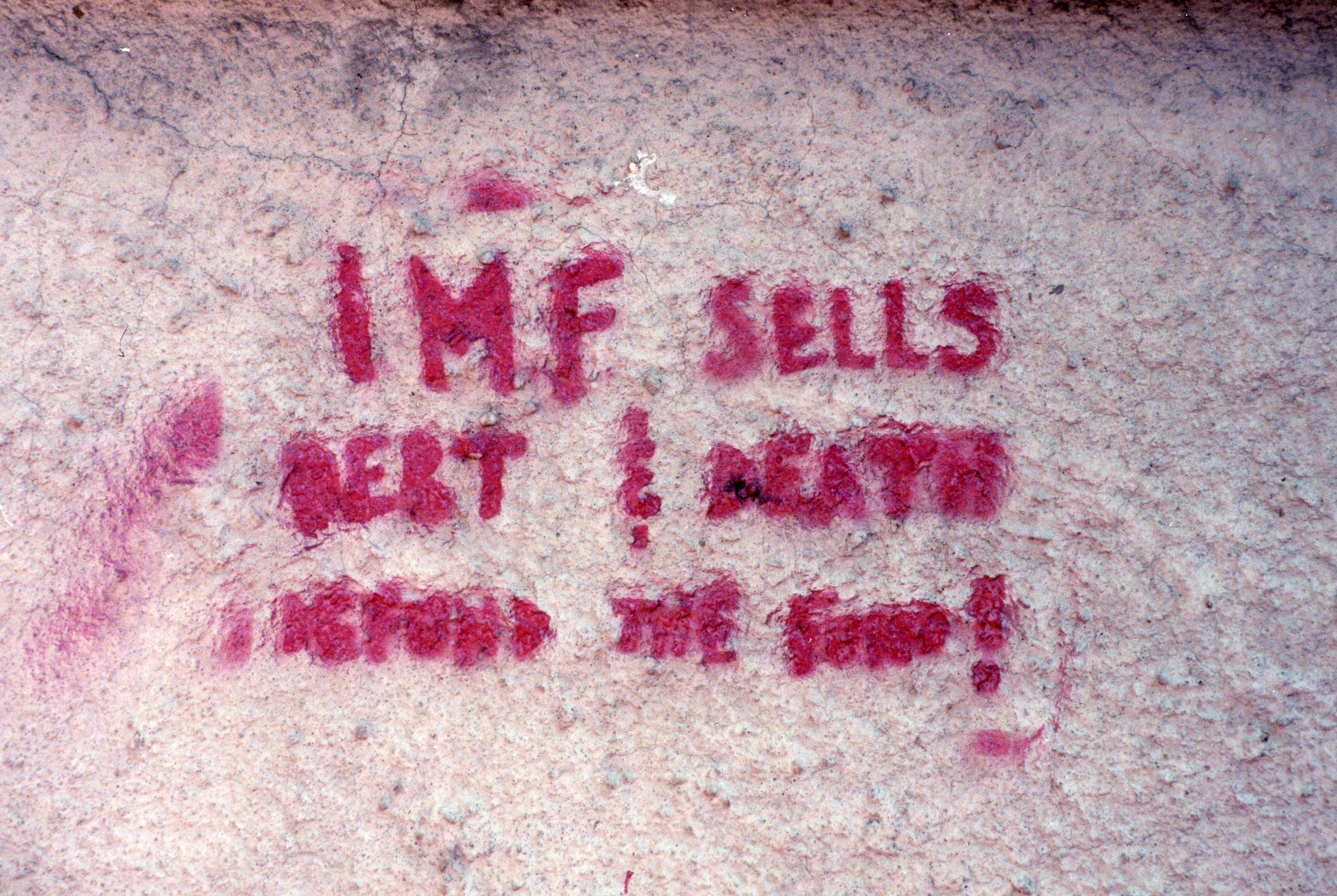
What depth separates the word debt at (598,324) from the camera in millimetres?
967

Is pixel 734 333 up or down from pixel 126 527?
up

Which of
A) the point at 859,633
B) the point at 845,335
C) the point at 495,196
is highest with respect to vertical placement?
the point at 495,196

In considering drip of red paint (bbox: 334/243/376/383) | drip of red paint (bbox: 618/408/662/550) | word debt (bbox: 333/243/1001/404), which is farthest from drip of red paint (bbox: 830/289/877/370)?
drip of red paint (bbox: 334/243/376/383)

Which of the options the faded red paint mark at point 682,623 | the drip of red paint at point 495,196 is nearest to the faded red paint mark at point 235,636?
the faded red paint mark at point 682,623

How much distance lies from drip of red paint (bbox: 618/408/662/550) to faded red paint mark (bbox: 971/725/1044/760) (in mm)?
397

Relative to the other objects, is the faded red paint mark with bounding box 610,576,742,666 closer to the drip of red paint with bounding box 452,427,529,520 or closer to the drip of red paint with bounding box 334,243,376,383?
the drip of red paint with bounding box 452,427,529,520

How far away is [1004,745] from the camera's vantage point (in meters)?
0.93

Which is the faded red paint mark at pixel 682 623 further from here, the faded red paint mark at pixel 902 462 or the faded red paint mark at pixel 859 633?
the faded red paint mark at pixel 902 462

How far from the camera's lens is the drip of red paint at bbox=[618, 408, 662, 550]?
0.95 metres

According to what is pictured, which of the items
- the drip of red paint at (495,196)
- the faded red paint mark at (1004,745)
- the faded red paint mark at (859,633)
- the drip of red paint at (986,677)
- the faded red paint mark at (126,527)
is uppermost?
the drip of red paint at (495,196)

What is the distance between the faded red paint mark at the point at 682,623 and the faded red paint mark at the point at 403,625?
8 cm

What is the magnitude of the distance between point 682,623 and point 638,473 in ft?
0.53

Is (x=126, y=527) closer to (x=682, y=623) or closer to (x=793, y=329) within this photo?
(x=682, y=623)

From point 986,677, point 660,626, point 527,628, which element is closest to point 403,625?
point 527,628
